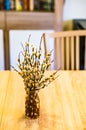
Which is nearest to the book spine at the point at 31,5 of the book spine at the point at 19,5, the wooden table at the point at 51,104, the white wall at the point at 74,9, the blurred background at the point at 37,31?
the book spine at the point at 19,5

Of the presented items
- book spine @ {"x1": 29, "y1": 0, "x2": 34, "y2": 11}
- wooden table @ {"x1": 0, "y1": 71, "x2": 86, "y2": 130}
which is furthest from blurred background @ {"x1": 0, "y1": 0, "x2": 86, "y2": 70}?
wooden table @ {"x1": 0, "y1": 71, "x2": 86, "y2": 130}

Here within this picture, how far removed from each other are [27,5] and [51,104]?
209cm

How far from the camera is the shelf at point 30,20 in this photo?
3148 millimetres

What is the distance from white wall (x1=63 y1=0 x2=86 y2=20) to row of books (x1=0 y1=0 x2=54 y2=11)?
279 millimetres

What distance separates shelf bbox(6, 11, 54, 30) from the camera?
3.15 metres

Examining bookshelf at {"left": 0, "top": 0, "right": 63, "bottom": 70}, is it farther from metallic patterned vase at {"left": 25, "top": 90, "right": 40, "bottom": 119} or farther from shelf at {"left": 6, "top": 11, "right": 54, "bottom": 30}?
metallic patterned vase at {"left": 25, "top": 90, "right": 40, "bottom": 119}

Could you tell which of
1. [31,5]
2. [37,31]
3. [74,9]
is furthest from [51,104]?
[74,9]

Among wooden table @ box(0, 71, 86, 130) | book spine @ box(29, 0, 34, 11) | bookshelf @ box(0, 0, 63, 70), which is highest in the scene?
book spine @ box(29, 0, 34, 11)

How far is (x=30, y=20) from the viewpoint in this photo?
3.17 meters

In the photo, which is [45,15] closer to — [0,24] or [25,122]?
[0,24]

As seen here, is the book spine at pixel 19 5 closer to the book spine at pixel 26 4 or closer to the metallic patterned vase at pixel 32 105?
the book spine at pixel 26 4

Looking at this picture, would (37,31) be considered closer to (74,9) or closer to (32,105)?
(74,9)

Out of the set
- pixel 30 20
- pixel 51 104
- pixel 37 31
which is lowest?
pixel 51 104

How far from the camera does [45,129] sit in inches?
43.0
